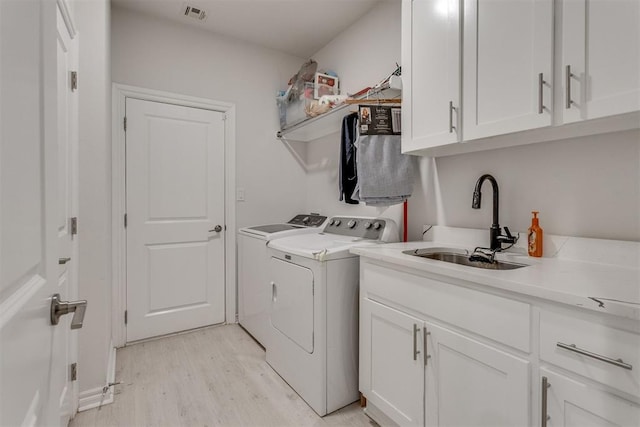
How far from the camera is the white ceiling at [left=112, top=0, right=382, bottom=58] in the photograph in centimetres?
246

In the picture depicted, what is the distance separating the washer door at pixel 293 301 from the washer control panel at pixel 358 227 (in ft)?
Result: 1.88

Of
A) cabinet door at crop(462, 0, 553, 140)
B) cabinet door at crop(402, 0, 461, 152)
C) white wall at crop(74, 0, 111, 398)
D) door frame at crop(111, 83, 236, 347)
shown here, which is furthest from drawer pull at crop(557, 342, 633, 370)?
door frame at crop(111, 83, 236, 347)

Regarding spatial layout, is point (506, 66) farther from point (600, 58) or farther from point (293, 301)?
point (293, 301)

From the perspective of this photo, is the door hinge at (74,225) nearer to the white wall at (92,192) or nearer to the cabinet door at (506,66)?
the white wall at (92,192)

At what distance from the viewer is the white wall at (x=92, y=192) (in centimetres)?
178

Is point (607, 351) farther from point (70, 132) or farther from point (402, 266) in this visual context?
point (70, 132)

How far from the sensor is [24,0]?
19.6 inches

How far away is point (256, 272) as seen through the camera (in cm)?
258

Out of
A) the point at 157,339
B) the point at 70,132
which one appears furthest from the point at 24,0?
the point at 157,339

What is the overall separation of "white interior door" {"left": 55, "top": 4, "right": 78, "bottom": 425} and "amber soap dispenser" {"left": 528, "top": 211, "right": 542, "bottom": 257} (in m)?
Result: 2.20

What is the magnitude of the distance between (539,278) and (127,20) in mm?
3271

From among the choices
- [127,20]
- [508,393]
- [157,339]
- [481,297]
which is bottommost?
[157,339]

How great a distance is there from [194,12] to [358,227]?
86.3 inches

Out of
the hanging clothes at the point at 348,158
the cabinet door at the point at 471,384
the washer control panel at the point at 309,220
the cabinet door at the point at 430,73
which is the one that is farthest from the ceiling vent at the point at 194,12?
the cabinet door at the point at 471,384
